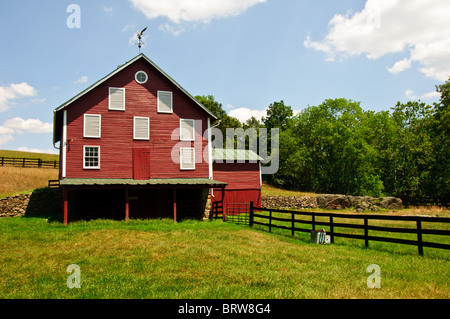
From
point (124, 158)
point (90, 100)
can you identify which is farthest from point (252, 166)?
point (90, 100)

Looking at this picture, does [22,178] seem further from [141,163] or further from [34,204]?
[141,163]

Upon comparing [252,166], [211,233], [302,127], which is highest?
[302,127]

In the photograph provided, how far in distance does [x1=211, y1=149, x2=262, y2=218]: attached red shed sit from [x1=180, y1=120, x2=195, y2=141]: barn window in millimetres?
8201

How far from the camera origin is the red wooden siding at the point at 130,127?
70.3 feet

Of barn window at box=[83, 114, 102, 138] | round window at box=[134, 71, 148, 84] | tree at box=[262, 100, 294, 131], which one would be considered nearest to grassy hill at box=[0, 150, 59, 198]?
barn window at box=[83, 114, 102, 138]

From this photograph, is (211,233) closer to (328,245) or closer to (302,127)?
(328,245)

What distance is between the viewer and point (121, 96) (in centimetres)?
2250

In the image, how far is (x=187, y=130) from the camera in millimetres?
23688

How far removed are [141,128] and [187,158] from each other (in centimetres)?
396

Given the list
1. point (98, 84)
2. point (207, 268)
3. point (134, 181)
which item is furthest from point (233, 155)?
point (207, 268)

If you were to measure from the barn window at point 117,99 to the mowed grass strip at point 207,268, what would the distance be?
34.8ft

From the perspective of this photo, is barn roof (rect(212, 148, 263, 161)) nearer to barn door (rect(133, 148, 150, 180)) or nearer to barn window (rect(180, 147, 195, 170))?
barn window (rect(180, 147, 195, 170))

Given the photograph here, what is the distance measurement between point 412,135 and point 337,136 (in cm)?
1124

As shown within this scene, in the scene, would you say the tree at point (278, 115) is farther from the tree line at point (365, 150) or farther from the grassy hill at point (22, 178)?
the grassy hill at point (22, 178)
